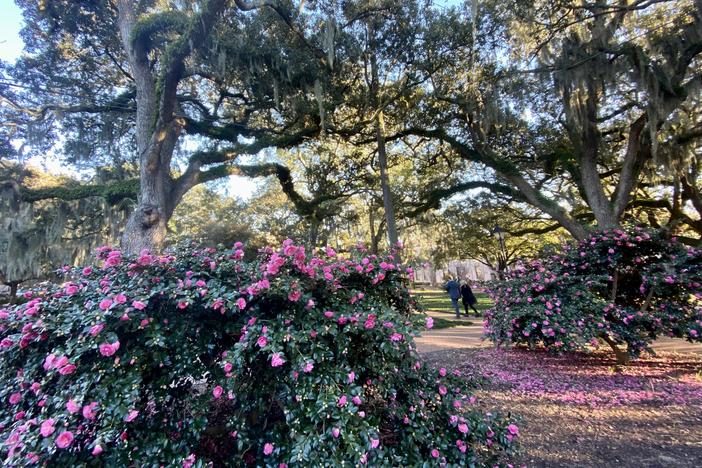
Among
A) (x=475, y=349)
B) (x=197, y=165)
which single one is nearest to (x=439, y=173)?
(x=475, y=349)

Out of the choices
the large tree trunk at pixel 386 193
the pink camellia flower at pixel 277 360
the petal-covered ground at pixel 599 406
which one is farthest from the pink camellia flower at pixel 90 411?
the large tree trunk at pixel 386 193

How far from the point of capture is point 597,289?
4234 millimetres

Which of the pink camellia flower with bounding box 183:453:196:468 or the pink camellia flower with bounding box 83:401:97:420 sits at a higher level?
the pink camellia flower with bounding box 83:401:97:420

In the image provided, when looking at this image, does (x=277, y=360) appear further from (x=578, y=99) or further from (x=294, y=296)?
(x=578, y=99)

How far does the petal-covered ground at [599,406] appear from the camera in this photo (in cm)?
215

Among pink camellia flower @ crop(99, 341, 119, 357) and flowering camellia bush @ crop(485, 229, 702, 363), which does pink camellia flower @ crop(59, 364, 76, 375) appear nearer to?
pink camellia flower @ crop(99, 341, 119, 357)

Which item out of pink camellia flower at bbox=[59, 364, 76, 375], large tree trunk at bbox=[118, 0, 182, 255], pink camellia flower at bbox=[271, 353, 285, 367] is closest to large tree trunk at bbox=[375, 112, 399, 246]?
large tree trunk at bbox=[118, 0, 182, 255]

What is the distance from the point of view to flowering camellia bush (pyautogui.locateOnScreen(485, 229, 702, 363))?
3.56 metres

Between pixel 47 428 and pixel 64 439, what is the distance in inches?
3.0

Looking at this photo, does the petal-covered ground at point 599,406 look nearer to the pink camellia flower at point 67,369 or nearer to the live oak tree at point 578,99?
the pink camellia flower at point 67,369

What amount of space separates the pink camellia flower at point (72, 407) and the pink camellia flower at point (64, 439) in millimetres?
72

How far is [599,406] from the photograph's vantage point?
2949 mm

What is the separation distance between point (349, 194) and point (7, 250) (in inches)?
372

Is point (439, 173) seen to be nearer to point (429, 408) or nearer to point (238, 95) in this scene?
point (238, 95)
